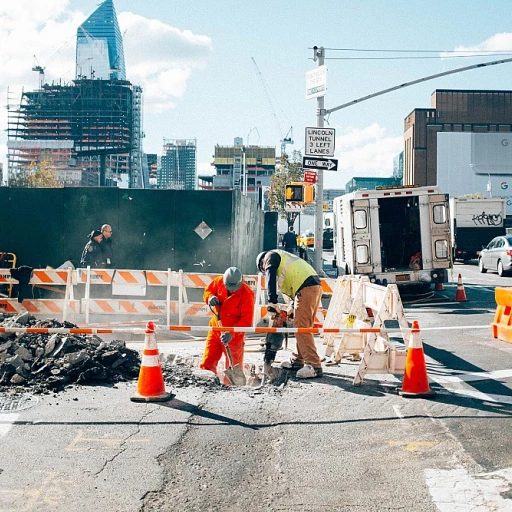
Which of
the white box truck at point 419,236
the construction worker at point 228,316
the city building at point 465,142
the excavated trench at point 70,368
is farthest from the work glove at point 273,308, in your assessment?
the city building at point 465,142

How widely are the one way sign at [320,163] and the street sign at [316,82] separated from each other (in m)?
2.35

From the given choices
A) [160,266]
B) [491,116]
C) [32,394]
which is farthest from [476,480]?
[491,116]

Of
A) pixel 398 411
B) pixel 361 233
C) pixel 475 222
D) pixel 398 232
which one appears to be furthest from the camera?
pixel 475 222

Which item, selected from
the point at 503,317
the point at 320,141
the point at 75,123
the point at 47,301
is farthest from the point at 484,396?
the point at 75,123

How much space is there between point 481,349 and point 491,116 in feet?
301

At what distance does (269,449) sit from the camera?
6617 mm

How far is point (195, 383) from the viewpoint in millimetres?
9125

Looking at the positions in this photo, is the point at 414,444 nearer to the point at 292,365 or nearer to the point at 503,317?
the point at 292,365

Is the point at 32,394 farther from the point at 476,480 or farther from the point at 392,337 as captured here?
the point at 392,337

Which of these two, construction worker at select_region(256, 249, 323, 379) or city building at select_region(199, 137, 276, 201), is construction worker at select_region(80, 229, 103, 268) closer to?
construction worker at select_region(256, 249, 323, 379)

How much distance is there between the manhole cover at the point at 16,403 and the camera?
25.8 feet

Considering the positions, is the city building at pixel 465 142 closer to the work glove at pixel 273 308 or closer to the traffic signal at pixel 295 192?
the traffic signal at pixel 295 192

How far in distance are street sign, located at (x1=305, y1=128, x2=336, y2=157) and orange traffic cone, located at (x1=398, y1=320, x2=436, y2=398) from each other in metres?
13.0

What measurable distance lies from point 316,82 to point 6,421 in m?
16.8
